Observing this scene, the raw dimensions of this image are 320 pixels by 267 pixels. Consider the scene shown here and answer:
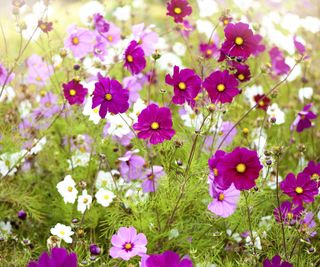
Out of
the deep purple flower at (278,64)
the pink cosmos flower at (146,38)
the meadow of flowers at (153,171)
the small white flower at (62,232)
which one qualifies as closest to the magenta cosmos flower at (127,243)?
the meadow of flowers at (153,171)

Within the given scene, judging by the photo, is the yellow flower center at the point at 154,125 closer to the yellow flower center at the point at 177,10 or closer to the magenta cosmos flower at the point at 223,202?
the magenta cosmos flower at the point at 223,202

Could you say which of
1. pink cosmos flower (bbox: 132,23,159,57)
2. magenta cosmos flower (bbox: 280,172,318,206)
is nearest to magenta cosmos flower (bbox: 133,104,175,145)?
magenta cosmos flower (bbox: 280,172,318,206)

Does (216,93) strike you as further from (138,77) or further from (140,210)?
(138,77)

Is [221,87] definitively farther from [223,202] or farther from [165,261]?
[165,261]

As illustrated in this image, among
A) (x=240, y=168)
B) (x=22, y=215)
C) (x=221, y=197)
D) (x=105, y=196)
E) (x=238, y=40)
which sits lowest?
(x=22, y=215)

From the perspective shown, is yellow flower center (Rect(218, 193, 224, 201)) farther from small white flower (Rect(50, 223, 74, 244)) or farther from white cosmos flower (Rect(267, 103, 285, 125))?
white cosmos flower (Rect(267, 103, 285, 125))

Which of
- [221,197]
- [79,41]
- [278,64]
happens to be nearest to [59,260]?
[221,197]

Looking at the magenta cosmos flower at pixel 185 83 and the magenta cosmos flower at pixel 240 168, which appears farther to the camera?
the magenta cosmos flower at pixel 185 83

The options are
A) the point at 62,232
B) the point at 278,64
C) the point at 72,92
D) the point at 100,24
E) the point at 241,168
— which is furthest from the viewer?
the point at 278,64
